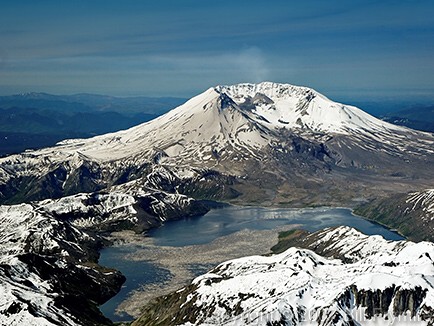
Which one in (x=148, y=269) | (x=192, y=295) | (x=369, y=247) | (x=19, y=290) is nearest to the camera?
(x=192, y=295)

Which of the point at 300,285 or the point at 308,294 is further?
the point at 300,285

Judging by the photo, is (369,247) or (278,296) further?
(369,247)

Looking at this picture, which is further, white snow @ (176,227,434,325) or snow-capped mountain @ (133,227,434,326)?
white snow @ (176,227,434,325)

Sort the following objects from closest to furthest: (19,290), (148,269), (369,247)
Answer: (19,290) < (369,247) < (148,269)

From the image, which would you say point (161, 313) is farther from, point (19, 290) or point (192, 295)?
point (19, 290)

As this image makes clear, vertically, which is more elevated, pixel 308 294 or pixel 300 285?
pixel 300 285

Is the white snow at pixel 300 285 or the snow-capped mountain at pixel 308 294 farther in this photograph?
the white snow at pixel 300 285

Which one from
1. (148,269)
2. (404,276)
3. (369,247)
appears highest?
(404,276)

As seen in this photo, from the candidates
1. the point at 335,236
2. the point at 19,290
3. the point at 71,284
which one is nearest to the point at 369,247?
the point at 335,236
